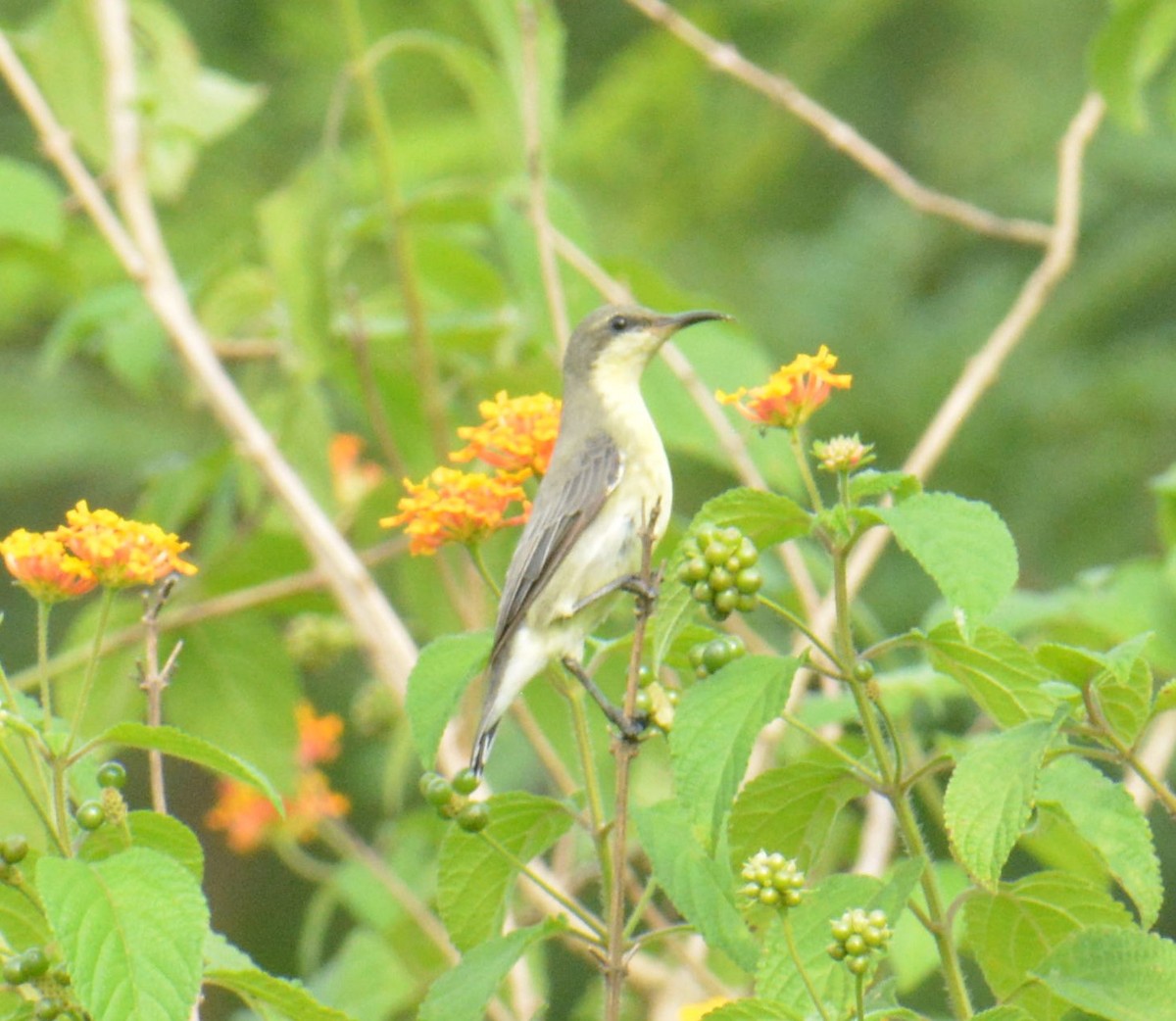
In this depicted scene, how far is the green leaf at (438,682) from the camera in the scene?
2.19 meters

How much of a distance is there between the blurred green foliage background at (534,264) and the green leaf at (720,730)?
1.97 meters

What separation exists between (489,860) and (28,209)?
2.40m

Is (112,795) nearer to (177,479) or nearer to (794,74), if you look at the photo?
(177,479)

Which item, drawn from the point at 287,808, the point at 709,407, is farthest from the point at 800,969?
the point at 287,808

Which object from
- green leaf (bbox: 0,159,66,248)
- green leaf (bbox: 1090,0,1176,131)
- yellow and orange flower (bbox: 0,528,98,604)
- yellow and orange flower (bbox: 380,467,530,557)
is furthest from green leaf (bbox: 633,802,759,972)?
green leaf (bbox: 0,159,66,248)

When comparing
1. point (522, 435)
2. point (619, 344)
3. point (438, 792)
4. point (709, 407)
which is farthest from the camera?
point (619, 344)

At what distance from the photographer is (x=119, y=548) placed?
7.07ft

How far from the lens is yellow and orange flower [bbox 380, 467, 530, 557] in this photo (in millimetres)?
2420

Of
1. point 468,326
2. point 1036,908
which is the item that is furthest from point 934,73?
point 1036,908

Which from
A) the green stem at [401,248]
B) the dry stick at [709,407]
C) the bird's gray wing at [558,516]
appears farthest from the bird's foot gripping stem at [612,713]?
the green stem at [401,248]

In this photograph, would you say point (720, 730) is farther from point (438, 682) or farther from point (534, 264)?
point (534, 264)

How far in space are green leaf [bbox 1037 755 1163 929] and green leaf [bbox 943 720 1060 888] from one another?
166mm

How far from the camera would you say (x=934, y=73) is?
36.9 feet

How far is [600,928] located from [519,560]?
130 cm
